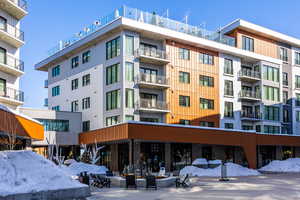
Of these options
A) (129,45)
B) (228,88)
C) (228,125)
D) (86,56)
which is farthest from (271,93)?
(86,56)

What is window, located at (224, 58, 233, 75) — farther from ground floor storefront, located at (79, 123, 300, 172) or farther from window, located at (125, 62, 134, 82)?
window, located at (125, 62, 134, 82)

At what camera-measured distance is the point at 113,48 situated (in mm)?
39906

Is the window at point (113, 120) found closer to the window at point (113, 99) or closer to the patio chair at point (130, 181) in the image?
the window at point (113, 99)

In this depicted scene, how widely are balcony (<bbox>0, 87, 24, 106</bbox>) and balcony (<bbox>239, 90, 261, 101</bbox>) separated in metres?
27.2

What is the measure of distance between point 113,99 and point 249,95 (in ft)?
64.7

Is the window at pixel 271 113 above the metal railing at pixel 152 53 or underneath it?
underneath

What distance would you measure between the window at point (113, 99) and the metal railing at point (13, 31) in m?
10.5

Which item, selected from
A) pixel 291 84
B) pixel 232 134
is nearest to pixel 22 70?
pixel 232 134

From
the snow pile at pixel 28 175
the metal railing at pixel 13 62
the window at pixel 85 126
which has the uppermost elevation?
the metal railing at pixel 13 62

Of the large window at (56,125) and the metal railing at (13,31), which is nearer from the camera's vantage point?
the metal railing at (13,31)

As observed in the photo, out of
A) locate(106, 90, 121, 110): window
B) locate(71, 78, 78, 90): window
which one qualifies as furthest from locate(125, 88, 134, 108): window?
locate(71, 78, 78, 90): window

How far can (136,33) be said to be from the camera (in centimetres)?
3928

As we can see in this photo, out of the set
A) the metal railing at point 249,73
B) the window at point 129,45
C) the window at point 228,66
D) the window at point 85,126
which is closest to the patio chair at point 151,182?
the window at point 129,45

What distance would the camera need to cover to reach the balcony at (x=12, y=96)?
33688 mm
